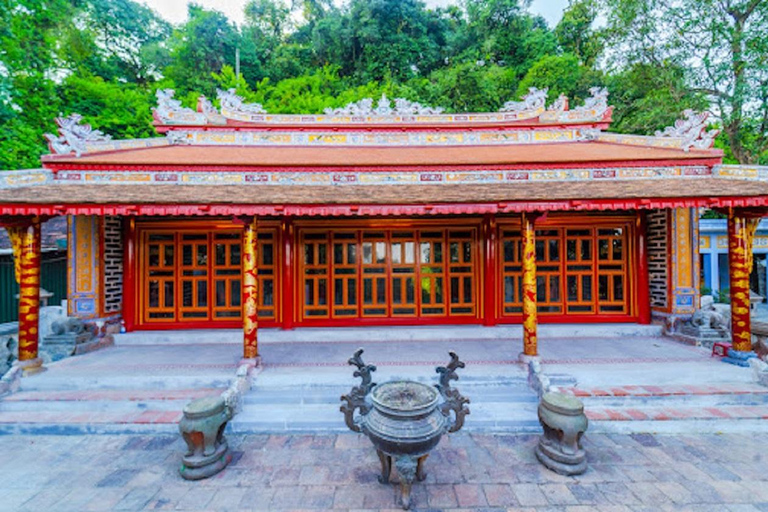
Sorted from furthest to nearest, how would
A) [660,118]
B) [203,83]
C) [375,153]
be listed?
[203,83]
[660,118]
[375,153]

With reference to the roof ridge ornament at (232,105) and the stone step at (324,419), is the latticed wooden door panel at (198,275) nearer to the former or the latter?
the stone step at (324,419)

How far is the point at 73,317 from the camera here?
640 cm

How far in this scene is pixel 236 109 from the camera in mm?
8625

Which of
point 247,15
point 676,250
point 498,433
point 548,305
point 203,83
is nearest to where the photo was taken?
point 498,433

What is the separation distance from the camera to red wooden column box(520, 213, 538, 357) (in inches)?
212

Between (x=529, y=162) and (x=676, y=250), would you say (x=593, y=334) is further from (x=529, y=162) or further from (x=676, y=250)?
(x=529, y=162)

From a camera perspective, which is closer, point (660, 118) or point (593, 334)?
point (593, 334)

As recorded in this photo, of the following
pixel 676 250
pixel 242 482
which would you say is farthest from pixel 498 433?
pixel 676 250

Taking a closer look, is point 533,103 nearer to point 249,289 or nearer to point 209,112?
point 209,112

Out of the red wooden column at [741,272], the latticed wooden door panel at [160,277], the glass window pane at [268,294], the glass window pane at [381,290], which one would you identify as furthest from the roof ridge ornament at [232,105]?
the red wooden column at [741,272]

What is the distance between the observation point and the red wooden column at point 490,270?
720 cm

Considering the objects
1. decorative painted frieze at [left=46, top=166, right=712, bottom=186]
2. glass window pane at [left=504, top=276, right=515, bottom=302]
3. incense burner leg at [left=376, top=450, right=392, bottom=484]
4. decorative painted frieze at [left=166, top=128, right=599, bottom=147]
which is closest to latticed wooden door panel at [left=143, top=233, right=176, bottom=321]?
decorative painted frieze at [left=46, top=166, right=712, bottom=186]

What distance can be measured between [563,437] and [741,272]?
4483 mm

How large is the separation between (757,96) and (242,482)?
1756 centimetres
